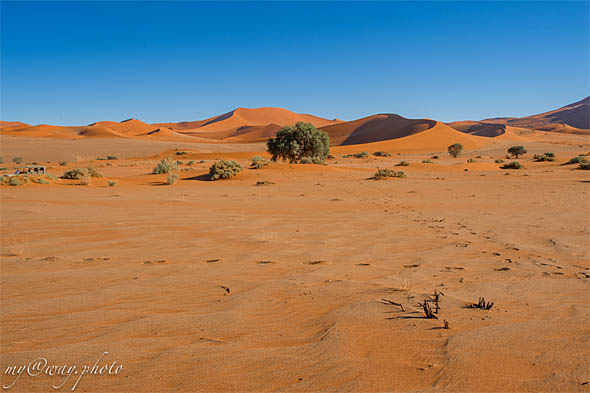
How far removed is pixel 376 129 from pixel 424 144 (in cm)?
2377

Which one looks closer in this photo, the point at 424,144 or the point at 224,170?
the point at 224,170

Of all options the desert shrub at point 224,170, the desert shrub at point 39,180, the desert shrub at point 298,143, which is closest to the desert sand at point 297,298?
the desert shrub at point 39,180

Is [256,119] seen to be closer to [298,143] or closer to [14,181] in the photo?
[298,143]

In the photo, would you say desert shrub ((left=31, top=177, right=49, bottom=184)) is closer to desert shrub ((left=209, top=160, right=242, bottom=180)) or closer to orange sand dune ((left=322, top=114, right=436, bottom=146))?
desert shrub ((left=209, top=160, right=242, bottom=180))

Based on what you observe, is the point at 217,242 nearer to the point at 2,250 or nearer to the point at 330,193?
the point at 2,250

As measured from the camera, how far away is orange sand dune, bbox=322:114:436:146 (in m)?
77.8

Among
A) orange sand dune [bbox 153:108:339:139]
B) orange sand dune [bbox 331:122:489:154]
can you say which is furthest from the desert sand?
orange sand dune [bbox 153:108:339:139]

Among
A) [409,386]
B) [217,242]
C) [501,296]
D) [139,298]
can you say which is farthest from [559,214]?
[139,298]

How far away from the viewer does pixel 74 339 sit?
9.57 ft

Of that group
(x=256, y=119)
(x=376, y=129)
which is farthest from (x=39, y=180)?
(x=256, y=119)

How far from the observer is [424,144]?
2379 inches

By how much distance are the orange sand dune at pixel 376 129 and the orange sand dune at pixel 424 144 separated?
8.84 meters

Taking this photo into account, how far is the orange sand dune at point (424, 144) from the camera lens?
56.8 metres

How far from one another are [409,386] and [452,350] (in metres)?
0.55
